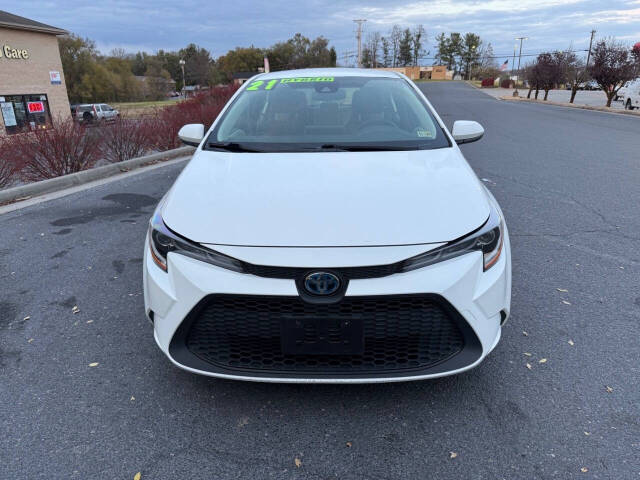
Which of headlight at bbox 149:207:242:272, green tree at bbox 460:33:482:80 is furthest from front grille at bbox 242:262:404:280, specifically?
green tree at bbox 460:33:482:80

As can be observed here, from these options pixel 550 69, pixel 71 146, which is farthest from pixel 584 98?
pixel 71 146

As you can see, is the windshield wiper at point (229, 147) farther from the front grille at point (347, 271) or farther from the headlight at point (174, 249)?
the front grille at point (347, 271)

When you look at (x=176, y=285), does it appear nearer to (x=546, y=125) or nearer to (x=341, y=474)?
(x=341, y=474)

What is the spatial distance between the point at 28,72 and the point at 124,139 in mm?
24191

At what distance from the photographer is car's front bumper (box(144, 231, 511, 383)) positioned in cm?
199

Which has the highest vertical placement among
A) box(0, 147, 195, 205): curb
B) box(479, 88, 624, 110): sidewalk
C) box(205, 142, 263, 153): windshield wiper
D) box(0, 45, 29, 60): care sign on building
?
box(0, 45, 29, 60): care sign on building

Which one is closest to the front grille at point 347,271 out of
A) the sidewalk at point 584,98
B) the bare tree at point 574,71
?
the sidewalk at point 584,98

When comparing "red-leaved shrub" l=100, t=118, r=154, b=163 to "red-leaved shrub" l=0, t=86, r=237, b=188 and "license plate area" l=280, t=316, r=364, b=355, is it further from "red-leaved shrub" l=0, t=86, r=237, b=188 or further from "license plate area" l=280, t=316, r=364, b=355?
"license plate area" l=280, t=316, r=364, b=355

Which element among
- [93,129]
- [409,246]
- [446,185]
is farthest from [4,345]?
[93,129]

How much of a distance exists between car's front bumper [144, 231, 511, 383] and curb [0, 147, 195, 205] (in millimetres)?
5337

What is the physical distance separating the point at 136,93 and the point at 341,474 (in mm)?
73672

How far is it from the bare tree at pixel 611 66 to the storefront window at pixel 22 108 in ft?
98.0

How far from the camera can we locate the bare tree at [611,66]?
83.5ft

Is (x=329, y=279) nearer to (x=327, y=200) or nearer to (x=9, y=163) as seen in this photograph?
(x=327, y=200)
